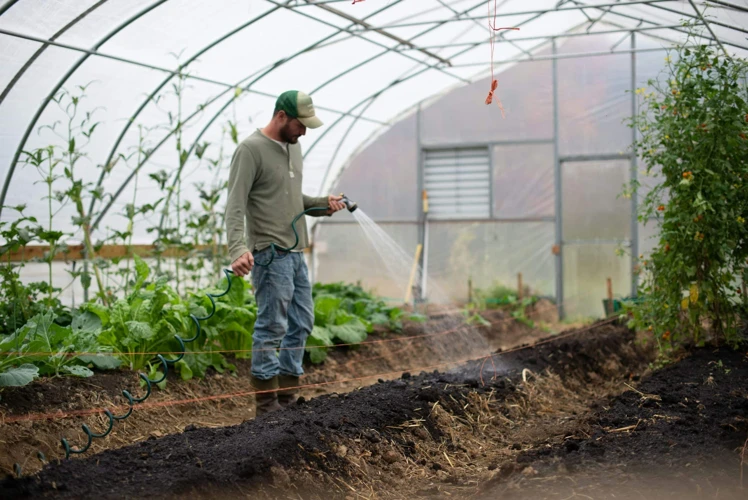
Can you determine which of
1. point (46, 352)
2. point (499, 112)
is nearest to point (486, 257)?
point (499, 112)

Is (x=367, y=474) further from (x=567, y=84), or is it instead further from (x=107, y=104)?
(x=567, y=84)

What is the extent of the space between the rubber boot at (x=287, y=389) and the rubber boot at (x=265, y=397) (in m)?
0.08

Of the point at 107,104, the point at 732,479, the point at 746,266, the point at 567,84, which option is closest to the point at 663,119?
the point at 746,266

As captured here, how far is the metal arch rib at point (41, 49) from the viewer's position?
4.82m

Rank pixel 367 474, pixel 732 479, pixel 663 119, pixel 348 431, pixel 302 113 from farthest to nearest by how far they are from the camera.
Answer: pixel 663 119, pixel 302 113, pixel 348 431, pixel 367 474, pixel 732 479

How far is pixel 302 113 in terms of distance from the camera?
3766mm

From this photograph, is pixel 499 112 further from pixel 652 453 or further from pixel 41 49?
pixel 652 453

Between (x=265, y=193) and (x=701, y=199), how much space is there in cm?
256

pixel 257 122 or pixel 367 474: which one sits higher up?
pixel 257 122

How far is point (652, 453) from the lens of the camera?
109 inches

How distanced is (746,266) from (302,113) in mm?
3051

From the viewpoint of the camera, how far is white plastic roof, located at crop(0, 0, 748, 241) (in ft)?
16.5

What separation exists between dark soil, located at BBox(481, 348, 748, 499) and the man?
1.48 metres

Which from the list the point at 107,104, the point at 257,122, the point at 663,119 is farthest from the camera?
the point at 257,122
